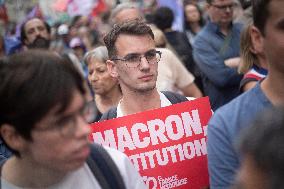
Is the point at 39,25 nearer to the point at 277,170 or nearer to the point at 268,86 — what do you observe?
the point at 268,86

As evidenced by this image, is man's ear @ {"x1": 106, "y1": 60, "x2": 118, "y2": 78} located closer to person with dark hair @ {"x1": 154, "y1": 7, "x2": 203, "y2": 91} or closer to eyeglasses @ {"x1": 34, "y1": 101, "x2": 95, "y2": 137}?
eyeglasses @ {"x1": 34, "y1": 101, "x2": 95, "y2": 137}

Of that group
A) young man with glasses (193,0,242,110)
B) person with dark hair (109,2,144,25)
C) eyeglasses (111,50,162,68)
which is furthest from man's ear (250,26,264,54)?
person with dark hair (109,2,144,25)

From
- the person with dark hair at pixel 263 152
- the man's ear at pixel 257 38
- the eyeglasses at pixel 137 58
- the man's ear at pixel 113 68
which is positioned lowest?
the man's ear at pixel 113 68

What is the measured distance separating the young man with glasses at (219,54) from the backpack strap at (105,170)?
313 cm

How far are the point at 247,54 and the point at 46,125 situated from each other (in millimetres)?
2167

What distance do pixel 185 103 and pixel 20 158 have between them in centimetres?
131

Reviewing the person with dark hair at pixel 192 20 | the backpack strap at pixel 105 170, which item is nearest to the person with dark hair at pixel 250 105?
the backpack strap at pixel 105 170

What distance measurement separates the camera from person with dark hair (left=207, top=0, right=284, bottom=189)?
2125 millimetres

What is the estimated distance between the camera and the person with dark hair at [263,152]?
1424 millimetres

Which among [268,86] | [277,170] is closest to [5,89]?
[277,170]

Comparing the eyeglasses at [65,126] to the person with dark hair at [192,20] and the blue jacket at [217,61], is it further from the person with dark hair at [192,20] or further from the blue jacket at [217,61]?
the person with dark hair at [192,20]

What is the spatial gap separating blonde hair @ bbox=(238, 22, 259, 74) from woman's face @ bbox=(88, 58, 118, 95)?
1.21m

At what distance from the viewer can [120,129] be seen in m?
3.04

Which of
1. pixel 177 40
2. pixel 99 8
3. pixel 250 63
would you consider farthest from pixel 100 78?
pixel 99 8
